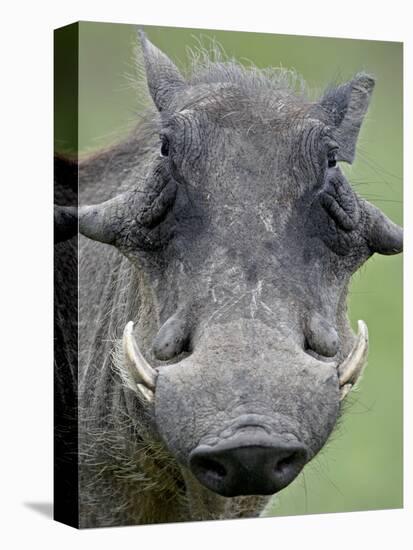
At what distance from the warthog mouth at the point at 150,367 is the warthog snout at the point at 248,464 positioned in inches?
13.1

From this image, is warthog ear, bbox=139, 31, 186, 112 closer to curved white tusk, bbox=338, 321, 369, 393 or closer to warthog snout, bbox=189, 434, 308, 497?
curved white tusk, bbox=338, 321, 369, 393

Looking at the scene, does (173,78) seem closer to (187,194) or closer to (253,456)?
(187,194)

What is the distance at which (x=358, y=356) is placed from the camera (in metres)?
5.35

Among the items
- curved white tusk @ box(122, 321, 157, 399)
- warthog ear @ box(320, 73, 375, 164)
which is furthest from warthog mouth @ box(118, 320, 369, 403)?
warthog ear @ box(320, 73, 375, 164)

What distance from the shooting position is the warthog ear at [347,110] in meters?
6.02

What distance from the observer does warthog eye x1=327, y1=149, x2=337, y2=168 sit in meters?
5.77

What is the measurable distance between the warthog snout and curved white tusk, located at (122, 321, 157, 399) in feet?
1.08

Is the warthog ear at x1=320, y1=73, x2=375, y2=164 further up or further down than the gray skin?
further up

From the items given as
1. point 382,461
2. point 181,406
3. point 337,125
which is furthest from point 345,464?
point 181,406

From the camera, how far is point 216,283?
536cm

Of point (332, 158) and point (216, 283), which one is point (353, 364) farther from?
point (332, 158)

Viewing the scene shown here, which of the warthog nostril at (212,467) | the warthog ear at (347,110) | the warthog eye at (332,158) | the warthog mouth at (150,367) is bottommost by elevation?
the warthog nostril at (212,467)

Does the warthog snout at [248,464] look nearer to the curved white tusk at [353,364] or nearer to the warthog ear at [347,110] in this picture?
the curved white tusk at [353,364]

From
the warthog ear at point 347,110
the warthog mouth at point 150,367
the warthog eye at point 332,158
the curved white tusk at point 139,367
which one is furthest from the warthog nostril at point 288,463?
the warthog ear at point 347,110
